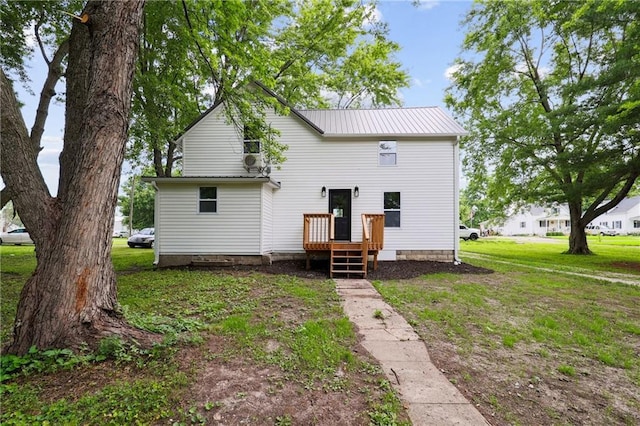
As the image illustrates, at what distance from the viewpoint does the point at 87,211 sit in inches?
117

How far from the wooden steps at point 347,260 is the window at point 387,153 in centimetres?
331

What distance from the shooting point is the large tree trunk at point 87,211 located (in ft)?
9.25

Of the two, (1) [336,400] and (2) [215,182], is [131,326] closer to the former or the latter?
(1) [336,400]

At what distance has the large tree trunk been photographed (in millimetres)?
2818

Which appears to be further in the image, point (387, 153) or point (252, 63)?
point (387, 153)

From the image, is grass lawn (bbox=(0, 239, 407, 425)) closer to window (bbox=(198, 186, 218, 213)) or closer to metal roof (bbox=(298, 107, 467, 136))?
window (bbox=(198, 186, 218, 213))

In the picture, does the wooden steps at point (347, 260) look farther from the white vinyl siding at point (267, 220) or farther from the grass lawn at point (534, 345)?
the white vinyl siding at point (267, 220)

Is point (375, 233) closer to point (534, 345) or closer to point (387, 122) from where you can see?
point (387, 122)

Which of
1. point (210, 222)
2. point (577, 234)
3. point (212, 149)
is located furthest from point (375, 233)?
point (577, 234)

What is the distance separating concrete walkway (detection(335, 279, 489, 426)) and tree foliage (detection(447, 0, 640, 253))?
1118cm

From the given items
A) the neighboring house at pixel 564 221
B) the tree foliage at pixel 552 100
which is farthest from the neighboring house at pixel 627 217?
the tree foliage at pixel 552 100

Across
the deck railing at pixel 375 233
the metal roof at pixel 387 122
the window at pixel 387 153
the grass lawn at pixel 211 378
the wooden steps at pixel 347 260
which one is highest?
the metal roof at pixel 387 122

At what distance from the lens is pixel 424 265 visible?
909 centimetres

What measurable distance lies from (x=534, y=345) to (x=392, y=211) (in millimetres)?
6497
